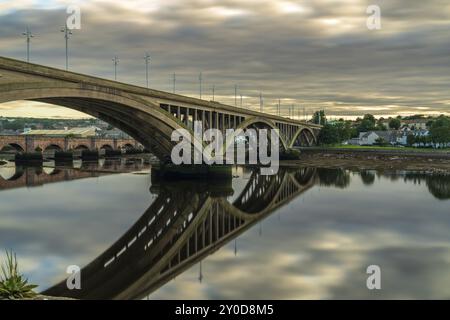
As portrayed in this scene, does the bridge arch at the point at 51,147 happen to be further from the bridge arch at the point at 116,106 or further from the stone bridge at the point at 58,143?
the bridge arch at the point at 116,106

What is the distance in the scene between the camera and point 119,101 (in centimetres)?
4022

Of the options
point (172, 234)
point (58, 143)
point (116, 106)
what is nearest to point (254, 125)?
point (58, 143)

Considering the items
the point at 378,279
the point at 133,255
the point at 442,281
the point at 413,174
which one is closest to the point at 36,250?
the point at 133,255

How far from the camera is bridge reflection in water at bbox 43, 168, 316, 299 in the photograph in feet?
57.1

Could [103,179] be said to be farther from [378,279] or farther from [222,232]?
[378,279]

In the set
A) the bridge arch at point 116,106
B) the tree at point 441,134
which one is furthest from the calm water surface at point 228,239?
the tree at point 441,134

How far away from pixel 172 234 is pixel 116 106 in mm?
Answer: 20601

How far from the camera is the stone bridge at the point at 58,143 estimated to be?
277 feet

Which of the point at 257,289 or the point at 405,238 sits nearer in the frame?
the point at 257,289

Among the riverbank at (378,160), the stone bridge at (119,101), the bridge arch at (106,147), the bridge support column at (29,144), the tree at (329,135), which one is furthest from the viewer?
the tree at (329,135)

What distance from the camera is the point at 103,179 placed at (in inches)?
2157

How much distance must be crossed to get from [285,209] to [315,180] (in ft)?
76.0

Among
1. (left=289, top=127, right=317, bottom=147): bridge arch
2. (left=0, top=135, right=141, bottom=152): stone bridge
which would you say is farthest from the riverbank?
(left=0, top=135, right=141, bottom=152): stone bridge

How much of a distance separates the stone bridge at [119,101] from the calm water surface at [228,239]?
7528mm
